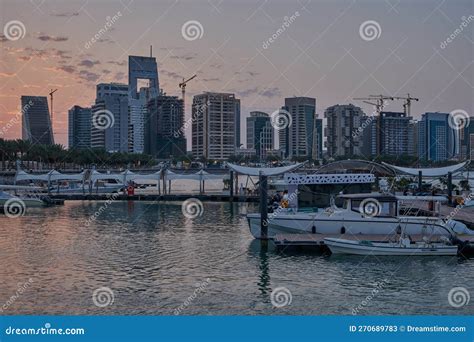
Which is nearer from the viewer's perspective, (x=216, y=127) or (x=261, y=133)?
(x=216, y=127)

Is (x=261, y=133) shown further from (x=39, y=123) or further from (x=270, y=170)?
(x=270, y=170)

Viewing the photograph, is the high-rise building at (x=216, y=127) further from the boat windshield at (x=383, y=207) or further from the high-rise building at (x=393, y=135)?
the boat windshield at (x=383, y=207)

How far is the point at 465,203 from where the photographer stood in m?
36.6

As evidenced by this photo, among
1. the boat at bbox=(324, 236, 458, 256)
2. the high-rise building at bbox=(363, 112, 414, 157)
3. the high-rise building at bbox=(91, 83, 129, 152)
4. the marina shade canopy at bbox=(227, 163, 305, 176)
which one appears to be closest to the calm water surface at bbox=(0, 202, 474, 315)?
the boat at bbox=(324, 236, 458, 256)

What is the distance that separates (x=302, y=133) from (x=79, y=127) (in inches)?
3063

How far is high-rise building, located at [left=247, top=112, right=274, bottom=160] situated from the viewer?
151000 millimetres

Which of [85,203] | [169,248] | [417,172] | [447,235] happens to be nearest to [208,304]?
Result: [169,248]

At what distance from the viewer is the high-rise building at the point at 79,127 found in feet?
586

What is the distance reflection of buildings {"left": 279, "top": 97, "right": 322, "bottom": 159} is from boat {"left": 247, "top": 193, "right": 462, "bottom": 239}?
9397 centimetres

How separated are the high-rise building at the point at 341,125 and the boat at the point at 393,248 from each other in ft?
276

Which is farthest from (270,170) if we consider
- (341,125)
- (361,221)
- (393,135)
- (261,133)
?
(261,133)

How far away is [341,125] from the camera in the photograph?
110875mm

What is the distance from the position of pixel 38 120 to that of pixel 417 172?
11512 cm

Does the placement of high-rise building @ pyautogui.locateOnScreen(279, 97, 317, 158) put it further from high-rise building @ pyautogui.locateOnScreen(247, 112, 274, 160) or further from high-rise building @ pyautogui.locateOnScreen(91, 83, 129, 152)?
high-rise building @ pyautogui.locateOnScreen(91, 83, 129, 152)
